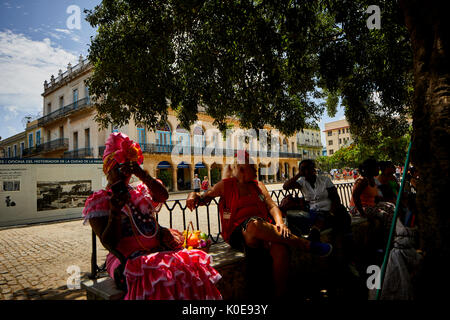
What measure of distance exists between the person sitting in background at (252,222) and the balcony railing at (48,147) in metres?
31.7

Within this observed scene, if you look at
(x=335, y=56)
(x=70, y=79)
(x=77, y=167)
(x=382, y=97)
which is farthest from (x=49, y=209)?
(x=70, y=79)

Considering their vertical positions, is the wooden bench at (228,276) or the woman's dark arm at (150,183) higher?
the woman's dark arm at (150,183)

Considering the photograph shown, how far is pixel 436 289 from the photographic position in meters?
2.52

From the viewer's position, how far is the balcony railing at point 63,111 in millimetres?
27416

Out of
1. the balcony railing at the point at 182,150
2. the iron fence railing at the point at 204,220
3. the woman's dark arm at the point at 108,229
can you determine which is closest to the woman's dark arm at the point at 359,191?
the iron fence railing at the point at 204,220

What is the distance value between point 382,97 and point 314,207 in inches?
172

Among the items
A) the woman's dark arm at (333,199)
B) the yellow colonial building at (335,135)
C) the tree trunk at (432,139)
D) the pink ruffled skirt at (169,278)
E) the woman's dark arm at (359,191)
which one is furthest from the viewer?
the yellow colonial building at (335,135)

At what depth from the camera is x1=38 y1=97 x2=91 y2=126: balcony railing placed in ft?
89.9

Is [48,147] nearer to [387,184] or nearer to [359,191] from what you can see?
[359,191]

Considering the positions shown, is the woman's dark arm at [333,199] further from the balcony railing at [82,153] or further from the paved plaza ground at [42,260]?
the balcony railing at [82,153]

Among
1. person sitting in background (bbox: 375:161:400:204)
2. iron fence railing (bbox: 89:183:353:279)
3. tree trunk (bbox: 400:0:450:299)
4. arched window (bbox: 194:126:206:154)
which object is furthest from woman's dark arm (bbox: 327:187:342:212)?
arched window (bbox: 194:126:206:154)

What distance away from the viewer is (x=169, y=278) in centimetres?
191

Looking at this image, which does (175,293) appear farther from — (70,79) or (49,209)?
(70,79)

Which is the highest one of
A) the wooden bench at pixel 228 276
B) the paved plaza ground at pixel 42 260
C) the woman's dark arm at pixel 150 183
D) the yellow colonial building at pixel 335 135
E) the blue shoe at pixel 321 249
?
the yellow colonial building at pixel 335 135
